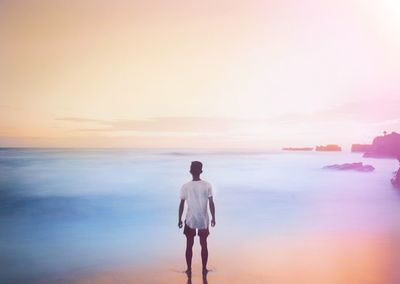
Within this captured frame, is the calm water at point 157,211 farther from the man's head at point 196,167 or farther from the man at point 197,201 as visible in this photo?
the man's head at point 196,167

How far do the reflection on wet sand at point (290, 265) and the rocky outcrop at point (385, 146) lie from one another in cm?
232

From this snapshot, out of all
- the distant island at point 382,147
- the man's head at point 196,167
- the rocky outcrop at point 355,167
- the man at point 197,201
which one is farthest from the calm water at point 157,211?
the man's head at point 196,167

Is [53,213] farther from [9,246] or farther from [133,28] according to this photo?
[133,28]

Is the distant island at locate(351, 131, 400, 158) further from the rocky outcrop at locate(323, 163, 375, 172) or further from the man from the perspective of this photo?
the man

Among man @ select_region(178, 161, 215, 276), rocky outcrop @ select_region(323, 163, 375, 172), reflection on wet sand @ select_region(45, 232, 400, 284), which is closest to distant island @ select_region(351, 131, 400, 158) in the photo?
rocky outcrop @ select_region(323, 163, 375, 172)

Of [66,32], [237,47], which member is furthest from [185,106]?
[66,32]

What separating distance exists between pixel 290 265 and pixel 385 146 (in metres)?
4.25

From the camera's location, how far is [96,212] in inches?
253

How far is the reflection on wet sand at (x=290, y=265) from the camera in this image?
3.57m

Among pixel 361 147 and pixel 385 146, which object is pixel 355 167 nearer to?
pixel 385 146

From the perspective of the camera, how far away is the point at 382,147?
741cm

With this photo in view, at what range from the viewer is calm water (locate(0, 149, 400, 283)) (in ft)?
14.5

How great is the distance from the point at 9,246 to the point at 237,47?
141 inches

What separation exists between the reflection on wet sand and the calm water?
230 millimetres
